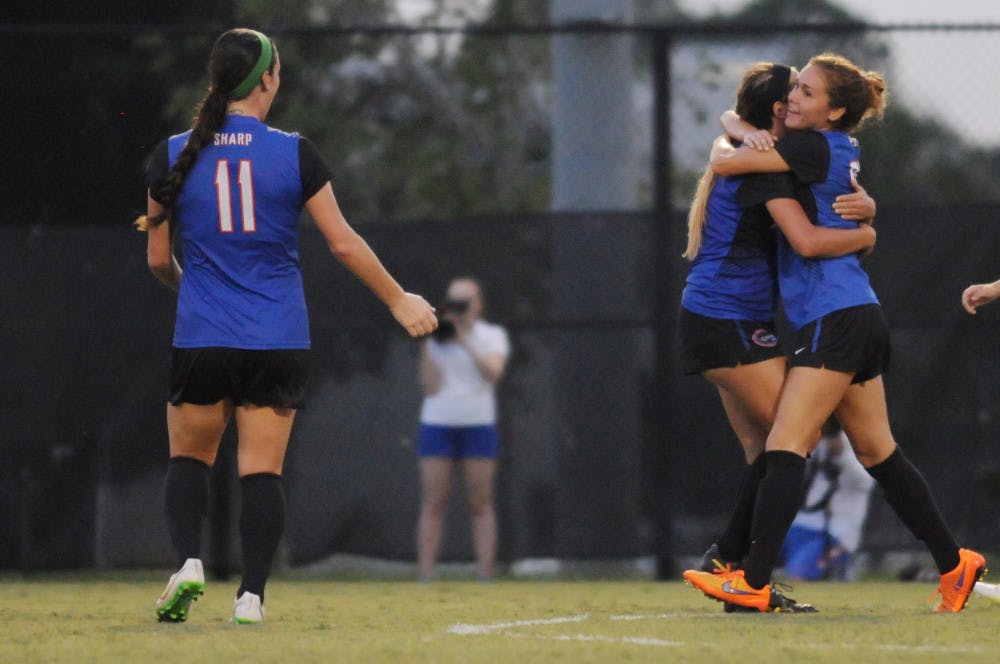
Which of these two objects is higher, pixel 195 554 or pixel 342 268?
pixel 342 268

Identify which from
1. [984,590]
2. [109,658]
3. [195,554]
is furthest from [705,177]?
[109,658]

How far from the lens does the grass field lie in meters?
4.69

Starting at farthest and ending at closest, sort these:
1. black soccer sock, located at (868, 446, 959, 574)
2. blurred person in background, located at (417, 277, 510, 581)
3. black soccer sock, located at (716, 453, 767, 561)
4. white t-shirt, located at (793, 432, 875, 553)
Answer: white t-shirt, located at (793, 432, 875, 553), blurred person in background, located at (417, 277, 510, 581), black soccer sock, located at (716, 453, 767, 561), black soccer sock, located at (868, 446, 959, 574)

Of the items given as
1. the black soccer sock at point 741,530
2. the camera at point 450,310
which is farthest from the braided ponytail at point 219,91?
the camera at point 450,310

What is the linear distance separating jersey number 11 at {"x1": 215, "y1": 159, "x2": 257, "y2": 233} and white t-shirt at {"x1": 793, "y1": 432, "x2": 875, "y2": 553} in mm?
4229

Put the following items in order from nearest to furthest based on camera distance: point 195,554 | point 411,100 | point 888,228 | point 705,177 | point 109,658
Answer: point 109,658 < point 195,554 < point 705,177 < point 888,228 < point 411,100

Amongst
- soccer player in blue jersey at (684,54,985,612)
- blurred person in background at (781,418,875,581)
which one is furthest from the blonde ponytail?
blurred person in background at (781,418,875,581)

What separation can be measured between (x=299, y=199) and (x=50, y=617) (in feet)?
6.19

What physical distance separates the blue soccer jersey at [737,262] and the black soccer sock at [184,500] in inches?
68.2

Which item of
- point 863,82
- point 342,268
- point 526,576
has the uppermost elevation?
point 863,82

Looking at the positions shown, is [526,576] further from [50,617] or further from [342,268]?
[50,617]

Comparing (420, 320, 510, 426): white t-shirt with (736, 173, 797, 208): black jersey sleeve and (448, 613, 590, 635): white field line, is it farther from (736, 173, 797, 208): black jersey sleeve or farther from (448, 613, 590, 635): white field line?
(736, 173, 797, 208): black jersey sleeve

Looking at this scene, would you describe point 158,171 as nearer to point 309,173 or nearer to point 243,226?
point 243,226

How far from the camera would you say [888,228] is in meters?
8.50
